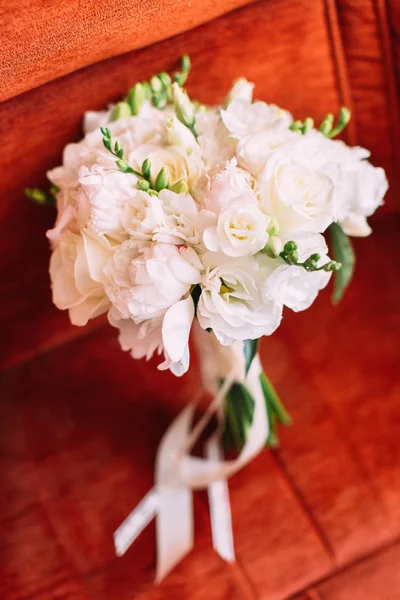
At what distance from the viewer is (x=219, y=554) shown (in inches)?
35.5

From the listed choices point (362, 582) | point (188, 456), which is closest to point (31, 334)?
point (188, 456)

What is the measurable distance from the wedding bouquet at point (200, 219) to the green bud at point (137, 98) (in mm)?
32

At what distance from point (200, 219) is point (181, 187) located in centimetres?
5

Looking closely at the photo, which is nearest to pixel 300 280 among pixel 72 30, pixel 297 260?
pixel 297 260

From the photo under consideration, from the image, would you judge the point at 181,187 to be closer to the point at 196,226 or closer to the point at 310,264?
the point at 196,226

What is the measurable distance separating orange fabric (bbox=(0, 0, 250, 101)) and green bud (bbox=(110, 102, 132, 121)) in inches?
2.8

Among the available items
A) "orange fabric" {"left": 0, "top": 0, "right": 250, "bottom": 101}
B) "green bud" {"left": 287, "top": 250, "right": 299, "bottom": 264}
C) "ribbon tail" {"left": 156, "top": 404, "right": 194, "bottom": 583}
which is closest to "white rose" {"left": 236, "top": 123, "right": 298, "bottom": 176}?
"green bud" {"left": 287, "top": 250, "right": 299, "bottom": 264}

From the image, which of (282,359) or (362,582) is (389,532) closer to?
(362,582)

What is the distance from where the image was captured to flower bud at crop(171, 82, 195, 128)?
72cm

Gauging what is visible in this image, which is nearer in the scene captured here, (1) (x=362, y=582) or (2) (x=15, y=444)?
(1) (x=362, y=582)

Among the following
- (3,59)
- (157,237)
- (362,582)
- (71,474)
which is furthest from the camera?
(71,474)

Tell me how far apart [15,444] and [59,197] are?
45 cm

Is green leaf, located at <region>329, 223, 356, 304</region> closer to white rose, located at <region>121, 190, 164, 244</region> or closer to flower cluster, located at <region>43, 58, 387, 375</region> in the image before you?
flower cluster, located at <region>43, 58, 387, 375</region>

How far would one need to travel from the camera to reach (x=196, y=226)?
643 millimetres
